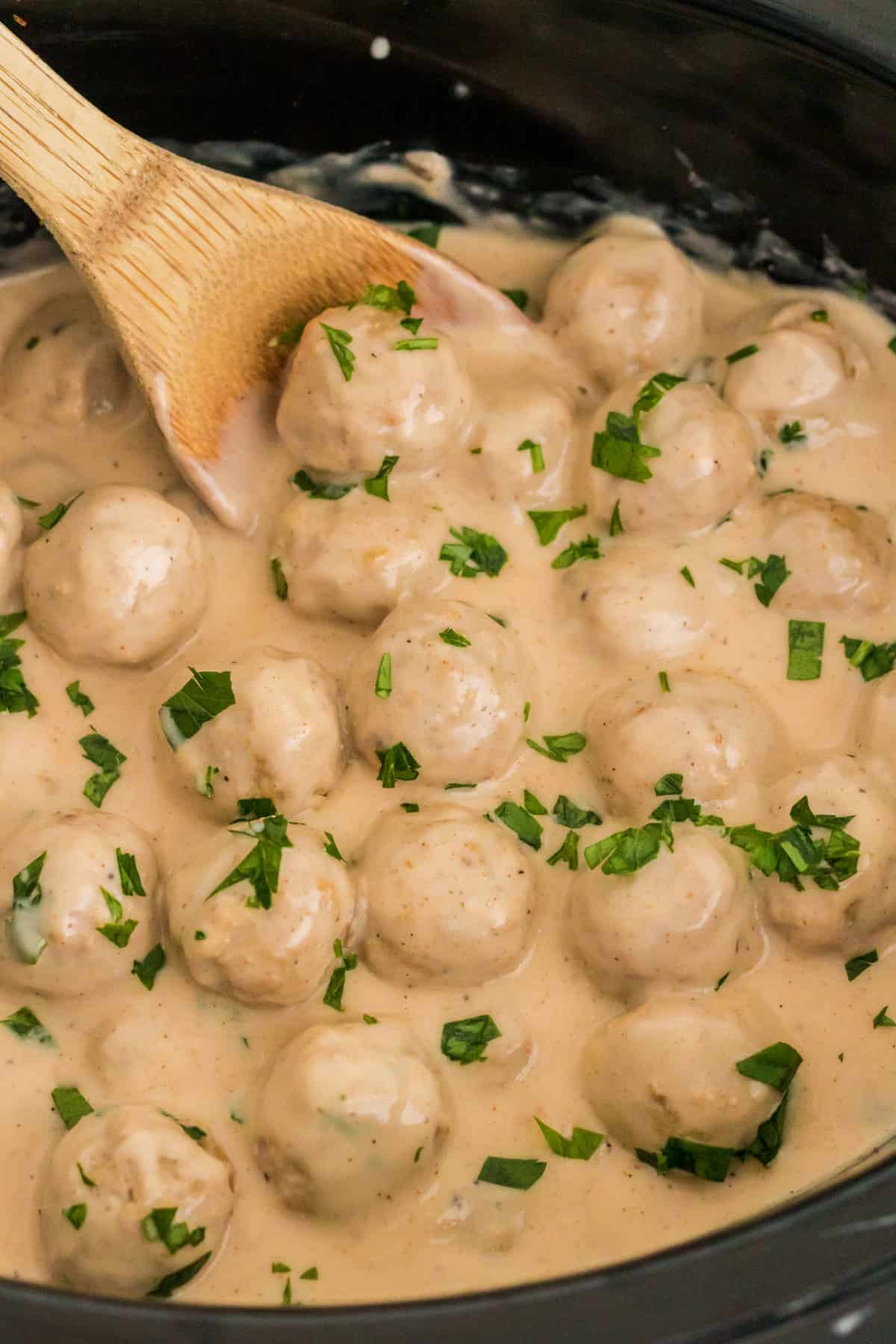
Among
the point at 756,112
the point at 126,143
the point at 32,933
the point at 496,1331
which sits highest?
the point at 756,112

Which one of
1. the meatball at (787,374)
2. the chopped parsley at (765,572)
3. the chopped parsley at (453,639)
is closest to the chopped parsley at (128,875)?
the chopped parsley at (453,639)

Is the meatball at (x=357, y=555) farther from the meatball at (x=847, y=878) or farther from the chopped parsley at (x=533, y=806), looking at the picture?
the meatball at (x=847, y=878)

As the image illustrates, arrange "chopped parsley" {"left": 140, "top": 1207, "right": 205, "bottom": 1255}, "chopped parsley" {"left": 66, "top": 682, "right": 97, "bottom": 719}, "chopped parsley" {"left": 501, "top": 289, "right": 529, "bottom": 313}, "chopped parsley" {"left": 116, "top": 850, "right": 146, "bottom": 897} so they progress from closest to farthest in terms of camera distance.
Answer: "chopped parsley" {"left": 140, "top": 1207, "right": 205, "bottom": 1255} → "chopped parsley" {"left": 116, "top": 850, "right": 146, "bottom": 897} → "chopped parsley" {"left": 66, "top": 682, "right": 97, "bottom": 719} → "chopped parsley" {"left": 501, "top": 289, "right": 529, "bottom": 313}

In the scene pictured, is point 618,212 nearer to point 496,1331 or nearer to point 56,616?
point 56,616

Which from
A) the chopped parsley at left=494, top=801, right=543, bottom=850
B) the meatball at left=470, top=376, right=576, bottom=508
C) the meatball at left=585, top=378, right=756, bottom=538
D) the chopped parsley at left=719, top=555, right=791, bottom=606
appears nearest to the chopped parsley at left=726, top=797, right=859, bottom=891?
the chopped parsley at left=494, top=801, right=543, bottom=850

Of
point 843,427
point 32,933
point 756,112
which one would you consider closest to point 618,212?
point 756,112

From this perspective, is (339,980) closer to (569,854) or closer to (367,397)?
(569,854)

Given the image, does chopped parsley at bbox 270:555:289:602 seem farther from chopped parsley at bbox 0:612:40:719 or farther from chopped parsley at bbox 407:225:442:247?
chopped parsley at bbox 407:225:442:247
